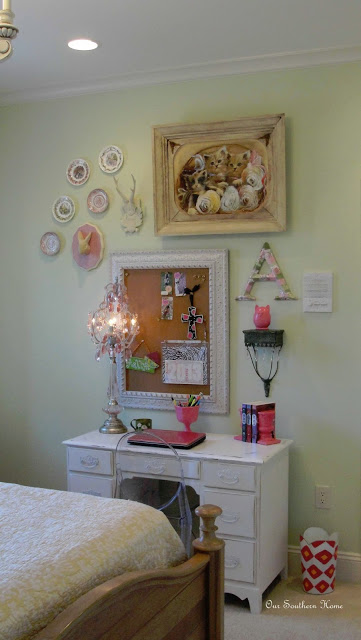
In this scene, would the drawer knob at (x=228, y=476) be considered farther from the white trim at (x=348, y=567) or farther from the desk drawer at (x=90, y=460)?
the white trim at (x=348, y=567)

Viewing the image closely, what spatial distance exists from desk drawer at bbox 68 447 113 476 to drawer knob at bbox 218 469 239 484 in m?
0.57

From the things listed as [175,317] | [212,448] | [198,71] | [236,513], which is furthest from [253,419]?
[198,71]

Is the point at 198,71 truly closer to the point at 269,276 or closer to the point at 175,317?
the point at 269,276

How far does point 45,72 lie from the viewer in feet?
12.3

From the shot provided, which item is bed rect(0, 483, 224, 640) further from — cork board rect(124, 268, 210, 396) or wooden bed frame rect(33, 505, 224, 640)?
cork board rect(124, 268, 210, 396)

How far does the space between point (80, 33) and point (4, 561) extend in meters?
2.29

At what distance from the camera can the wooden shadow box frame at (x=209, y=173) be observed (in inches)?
138

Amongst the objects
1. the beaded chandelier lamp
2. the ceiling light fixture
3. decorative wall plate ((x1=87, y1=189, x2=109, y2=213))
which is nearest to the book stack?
the beaded chandelier lamp

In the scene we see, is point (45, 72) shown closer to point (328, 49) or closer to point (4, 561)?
point (328, 49)

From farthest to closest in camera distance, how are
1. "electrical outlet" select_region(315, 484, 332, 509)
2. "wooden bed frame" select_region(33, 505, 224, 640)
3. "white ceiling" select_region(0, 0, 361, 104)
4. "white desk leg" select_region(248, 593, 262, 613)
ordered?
"electrical outlet" select_region(315, 484, 332, 509) → "white desk leg" select_region(248, 593, 262, 613) → "white ceiling" select_region(0, 0, 361, 104) → "wooden bed frame" select_region(33, 505, 224, 640)

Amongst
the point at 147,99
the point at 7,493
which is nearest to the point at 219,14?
the point at 147,99

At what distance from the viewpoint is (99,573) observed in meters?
1.96

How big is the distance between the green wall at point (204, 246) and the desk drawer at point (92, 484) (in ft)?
1.72

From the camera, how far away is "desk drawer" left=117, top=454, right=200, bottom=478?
3.31m
